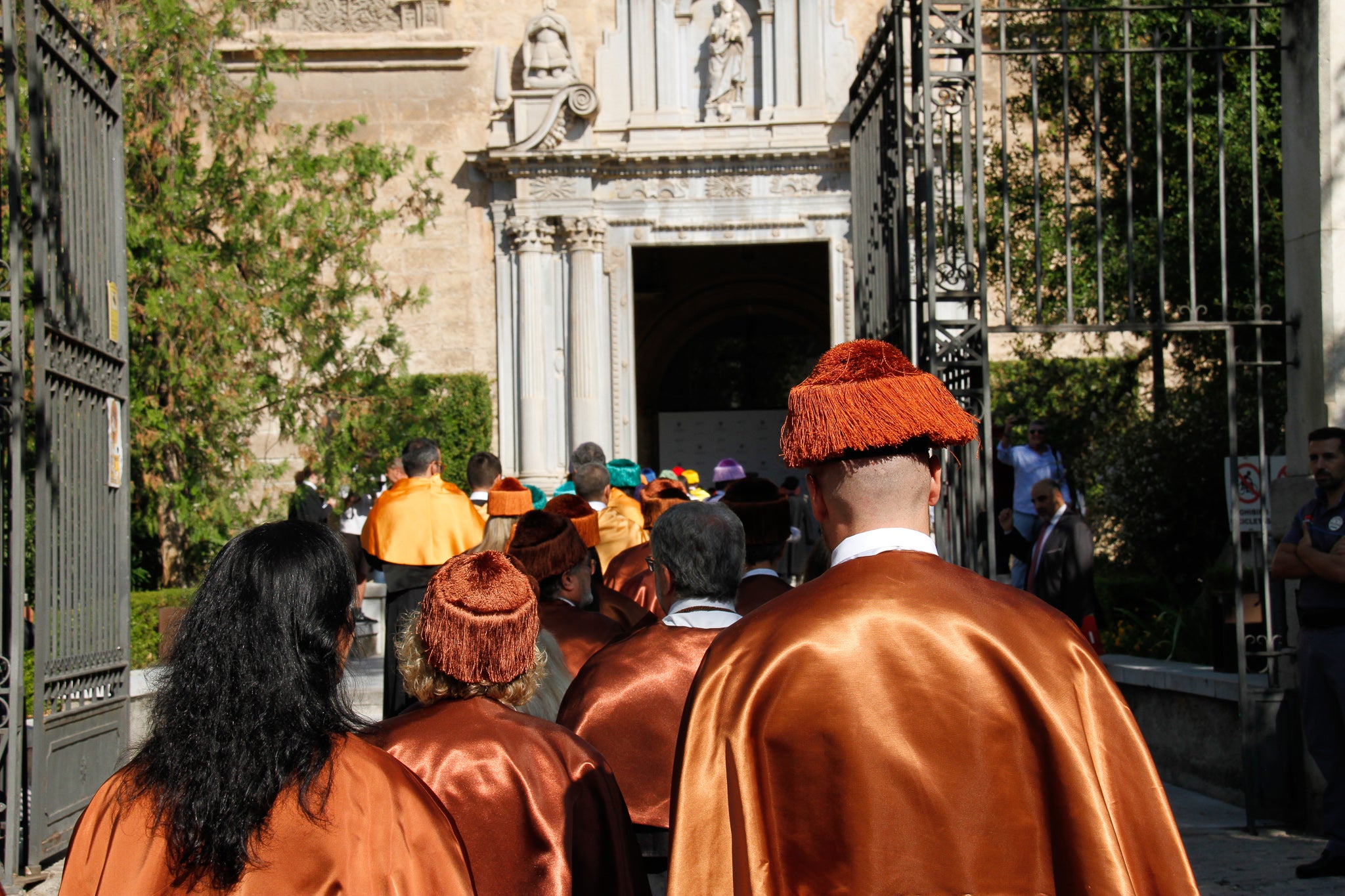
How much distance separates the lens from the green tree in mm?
12500

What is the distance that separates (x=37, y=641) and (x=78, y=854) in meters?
3.83

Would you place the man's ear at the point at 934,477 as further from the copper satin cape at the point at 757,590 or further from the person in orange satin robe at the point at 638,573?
the person in orange satin robe at the point at 638,573

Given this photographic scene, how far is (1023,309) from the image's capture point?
15.6 m

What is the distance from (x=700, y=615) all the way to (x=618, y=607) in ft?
5.71

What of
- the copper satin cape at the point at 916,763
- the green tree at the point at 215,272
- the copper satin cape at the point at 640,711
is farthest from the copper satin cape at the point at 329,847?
the green tree at the point at 215,272

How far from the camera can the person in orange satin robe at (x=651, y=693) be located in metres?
3.78

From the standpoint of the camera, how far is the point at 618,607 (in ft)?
18.7

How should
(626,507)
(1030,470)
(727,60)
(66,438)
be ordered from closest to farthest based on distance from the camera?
(66,438), (626,507), (1030,470), (727,60)

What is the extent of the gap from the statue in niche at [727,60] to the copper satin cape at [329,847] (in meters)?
17.0

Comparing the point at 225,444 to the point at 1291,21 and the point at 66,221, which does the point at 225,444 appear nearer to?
the point at 66,221

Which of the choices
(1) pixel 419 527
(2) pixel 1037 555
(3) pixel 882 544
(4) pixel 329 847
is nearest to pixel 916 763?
(3) pixel 882 544

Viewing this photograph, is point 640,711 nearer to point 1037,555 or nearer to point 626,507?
point 626,507

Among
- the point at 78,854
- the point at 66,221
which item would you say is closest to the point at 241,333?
the point at 66,221

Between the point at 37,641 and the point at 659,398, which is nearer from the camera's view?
the point at 37,641
